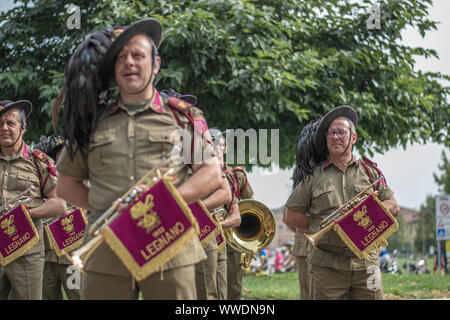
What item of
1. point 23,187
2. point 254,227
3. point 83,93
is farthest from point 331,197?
point 254,227

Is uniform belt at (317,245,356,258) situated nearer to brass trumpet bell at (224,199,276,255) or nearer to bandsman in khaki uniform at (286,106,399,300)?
bandsman in khaki uniform at (286,106,399,300)

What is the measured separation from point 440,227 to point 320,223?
11943 mm

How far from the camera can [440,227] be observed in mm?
15852

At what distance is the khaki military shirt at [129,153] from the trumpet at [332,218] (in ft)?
6.88

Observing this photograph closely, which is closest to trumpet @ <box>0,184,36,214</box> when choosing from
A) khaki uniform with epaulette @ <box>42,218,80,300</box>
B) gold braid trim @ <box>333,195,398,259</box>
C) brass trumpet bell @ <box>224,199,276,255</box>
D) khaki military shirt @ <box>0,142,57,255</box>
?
khaki military shirt @ <box>0,142,57,255</box>

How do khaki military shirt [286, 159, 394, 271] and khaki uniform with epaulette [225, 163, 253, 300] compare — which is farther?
khaki uniform with epaulette [225, 163, 253, 300]

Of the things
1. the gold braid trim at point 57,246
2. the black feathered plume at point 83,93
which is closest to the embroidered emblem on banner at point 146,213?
the black feathered plume at point 83,93

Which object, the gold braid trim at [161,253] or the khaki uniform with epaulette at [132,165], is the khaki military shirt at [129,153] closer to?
the khaki uniform with epaulette at [132,165]

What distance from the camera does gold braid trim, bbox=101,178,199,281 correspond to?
290 centimetres

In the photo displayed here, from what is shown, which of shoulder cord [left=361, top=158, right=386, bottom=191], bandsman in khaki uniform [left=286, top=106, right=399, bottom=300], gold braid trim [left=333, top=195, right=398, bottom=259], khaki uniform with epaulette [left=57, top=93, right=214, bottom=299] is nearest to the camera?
khaki uniform with epaulette [left=57, top=93, right=214, bottom=299]

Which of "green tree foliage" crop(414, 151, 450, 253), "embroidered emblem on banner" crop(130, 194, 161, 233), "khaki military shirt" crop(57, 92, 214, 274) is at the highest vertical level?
"khaki military shirt" crop(57, 92, 214, 274)

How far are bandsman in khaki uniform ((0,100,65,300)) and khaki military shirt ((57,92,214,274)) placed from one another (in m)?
2.70
